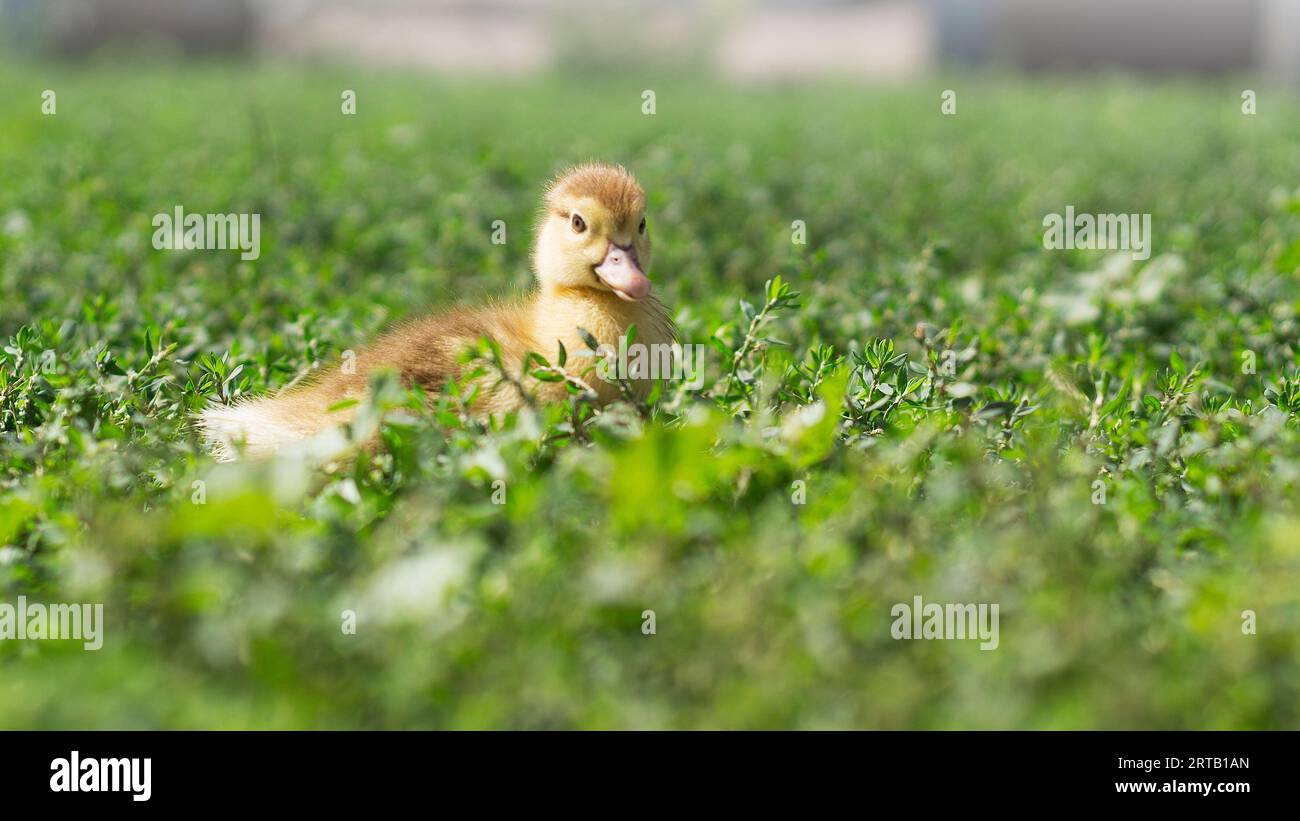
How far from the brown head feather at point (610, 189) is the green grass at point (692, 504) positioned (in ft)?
1.73

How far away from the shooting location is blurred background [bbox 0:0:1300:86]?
122ft

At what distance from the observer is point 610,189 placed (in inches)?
175

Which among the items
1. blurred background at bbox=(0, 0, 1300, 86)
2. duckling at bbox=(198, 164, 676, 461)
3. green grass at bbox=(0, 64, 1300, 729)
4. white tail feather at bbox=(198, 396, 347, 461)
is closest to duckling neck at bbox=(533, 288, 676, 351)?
duckling at bbox=(198, 164, 676, 461)

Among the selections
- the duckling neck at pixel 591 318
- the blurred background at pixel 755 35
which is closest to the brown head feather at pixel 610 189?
the duckling neck at pixel 591 318

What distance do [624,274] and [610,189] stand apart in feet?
1.06

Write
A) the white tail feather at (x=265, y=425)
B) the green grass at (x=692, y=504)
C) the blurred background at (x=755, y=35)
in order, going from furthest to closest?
Answer: the blurred background at (x=755, y=35)
the white tail feather at (x=265, y=425)
the green grass at (x=692, y=504)

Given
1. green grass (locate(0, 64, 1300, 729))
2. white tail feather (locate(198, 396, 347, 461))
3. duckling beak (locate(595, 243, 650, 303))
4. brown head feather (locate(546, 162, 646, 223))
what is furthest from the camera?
brown head feather (locate(546, 162, 646, 223))

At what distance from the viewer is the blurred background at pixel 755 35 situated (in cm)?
3719

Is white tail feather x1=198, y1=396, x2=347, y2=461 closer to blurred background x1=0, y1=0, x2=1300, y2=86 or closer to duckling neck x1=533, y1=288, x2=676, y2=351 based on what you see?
duckling neck x1=533, y1=288, x2=676, y2=351

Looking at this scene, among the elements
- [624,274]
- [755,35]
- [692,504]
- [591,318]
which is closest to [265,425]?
[591,318]

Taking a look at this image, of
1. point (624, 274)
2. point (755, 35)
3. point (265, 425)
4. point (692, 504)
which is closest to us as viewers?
point (692, 504)

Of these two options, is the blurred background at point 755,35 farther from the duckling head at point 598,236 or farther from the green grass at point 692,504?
the duckling head at point 598,236

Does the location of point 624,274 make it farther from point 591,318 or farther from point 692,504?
point 692,504
